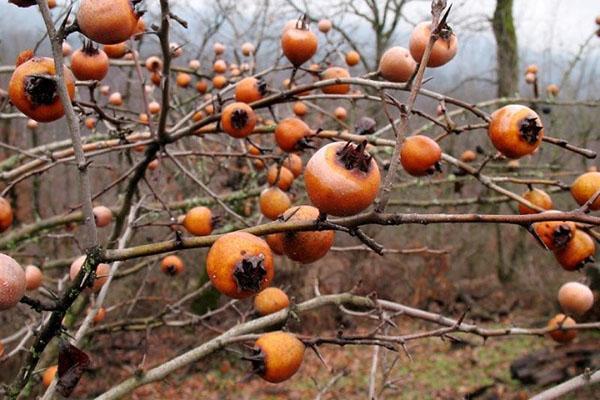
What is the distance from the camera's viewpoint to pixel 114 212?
3498 mm

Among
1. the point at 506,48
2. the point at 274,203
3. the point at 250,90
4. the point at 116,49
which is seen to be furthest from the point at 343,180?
the point at 506,48

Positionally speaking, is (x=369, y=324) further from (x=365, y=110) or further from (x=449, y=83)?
(x=449, y=83)

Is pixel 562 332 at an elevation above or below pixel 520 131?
below

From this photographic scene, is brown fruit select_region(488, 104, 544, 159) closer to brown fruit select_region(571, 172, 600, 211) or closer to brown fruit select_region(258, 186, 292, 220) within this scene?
brown fruit select_region(571, 172, 600, 211)

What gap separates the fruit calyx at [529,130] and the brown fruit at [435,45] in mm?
384

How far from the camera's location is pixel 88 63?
1.77 meters

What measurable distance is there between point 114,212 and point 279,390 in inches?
273

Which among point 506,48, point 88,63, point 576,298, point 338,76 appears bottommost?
point 506,48

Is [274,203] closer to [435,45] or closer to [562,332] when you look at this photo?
[435,45]

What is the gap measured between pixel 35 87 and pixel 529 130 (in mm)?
1246

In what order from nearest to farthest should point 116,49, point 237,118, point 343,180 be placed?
point 343,180
point 237,118
point 116,49

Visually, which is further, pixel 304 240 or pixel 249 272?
pixel 304 240

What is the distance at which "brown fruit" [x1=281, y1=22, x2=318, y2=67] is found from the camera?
2.15 meters

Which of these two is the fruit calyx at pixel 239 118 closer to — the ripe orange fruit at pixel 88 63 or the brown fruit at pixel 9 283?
the ripe orange fruit at pixel 88 63
